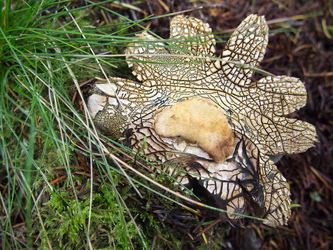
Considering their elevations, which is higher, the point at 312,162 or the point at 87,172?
the point at 312,162

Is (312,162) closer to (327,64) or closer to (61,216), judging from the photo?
(327,64)

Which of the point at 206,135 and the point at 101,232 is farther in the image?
the point at 101,232

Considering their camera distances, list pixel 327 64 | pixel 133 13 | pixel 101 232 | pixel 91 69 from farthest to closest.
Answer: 1. pixel 327 64
2. pixel 133 13
3. pixel 91 69
4. pixel 101 232

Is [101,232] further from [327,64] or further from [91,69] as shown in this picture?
[327,64]

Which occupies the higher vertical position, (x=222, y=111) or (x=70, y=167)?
(x=222, y=111)

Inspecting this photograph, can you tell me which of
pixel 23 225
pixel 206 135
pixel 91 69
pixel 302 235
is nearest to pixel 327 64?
pixel 302 235

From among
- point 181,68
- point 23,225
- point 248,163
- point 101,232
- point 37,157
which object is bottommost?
point 23,225

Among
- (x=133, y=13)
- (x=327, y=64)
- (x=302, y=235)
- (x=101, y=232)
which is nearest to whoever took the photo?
(x=101, y=232)
